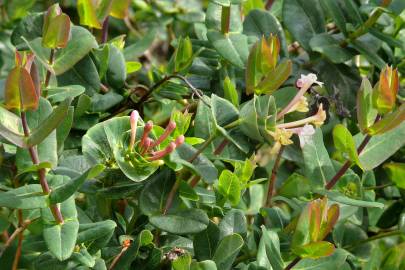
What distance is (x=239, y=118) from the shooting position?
92cm

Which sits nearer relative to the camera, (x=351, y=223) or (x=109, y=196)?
(x=109, y=196)

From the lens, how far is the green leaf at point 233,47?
1.02 m

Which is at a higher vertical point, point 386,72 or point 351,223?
point 386,72

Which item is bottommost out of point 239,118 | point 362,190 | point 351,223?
point 351,223

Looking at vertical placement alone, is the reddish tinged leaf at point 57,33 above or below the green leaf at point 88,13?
above

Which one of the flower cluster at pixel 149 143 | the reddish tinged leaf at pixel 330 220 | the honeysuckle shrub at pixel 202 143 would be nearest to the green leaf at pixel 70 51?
the honeysuckle shrub at pixel 202 143

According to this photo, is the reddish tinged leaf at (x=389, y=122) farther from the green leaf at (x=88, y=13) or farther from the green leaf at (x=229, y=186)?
the green leaf at (x=88, y=13)

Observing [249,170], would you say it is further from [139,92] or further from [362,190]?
[139,92]

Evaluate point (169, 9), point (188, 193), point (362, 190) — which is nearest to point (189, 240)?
point (188, 193)

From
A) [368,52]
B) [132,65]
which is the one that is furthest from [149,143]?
[368,52]

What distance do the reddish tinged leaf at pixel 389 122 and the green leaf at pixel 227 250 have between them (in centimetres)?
21

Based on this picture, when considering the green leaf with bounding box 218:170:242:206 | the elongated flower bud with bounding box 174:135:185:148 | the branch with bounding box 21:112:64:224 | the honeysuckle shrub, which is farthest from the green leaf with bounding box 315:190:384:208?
the branch with bounding box 21:112:64:224

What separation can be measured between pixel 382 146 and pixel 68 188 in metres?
0.41

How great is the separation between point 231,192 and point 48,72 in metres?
0.29
